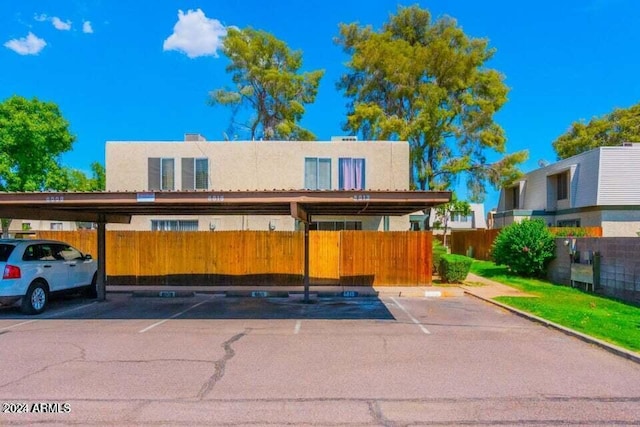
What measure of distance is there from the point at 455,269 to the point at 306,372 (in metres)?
11.9

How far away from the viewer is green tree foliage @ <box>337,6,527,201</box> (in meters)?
31.4

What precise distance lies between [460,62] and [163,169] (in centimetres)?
2180

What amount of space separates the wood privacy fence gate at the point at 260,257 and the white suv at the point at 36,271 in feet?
13.4

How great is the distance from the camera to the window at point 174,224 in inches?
792

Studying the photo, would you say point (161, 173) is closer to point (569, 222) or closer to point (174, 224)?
point (174, 224)

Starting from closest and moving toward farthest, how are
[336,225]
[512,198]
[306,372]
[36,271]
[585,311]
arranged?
[306,372] < [36,271] < [585,311] < [336,225] < [512,198]

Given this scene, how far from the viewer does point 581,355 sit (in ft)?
24.2

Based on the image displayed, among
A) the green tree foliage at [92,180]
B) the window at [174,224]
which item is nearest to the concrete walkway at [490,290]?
the window at [174,224]

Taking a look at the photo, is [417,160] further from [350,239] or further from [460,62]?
[350,239]

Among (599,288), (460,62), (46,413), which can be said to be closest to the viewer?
(46,413)

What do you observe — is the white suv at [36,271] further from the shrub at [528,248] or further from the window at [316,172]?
the shrub at [528,248]

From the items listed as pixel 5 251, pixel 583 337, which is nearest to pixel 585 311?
pixel 583 337

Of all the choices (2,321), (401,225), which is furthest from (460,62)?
(2,321)

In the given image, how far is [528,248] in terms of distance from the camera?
61.1 feet
